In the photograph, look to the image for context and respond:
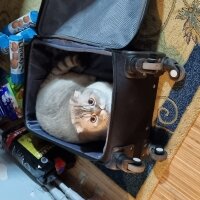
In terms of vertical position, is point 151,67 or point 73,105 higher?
point 151,67

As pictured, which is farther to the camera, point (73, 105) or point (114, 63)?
point (73, 105)

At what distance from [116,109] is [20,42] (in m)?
0.45

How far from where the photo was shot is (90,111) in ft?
2.67

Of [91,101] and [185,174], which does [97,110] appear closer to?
[91,101]

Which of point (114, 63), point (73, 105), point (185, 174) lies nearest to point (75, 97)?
point (73, 105)

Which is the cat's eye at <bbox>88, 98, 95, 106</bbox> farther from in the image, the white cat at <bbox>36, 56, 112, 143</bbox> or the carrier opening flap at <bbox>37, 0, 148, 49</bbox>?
the carrier opening flap at <bbox>37, 0, 148, 49</bbox>

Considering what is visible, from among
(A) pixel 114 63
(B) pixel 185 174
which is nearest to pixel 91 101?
(A) pixel 114 63

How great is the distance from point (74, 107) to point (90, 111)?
58 mm

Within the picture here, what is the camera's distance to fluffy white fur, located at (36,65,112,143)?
2.68 feet

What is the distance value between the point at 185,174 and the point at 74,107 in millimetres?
346

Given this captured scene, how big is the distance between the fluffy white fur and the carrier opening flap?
13 centimetres

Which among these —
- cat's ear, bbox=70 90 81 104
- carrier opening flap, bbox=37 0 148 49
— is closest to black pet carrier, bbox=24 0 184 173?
carrier opening flap, bbox=37 0 148 49

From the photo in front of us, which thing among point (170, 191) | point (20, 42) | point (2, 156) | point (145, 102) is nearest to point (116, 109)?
point (145, 102)

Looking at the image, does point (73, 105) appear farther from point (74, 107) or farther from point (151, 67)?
A: point (151, 67)
